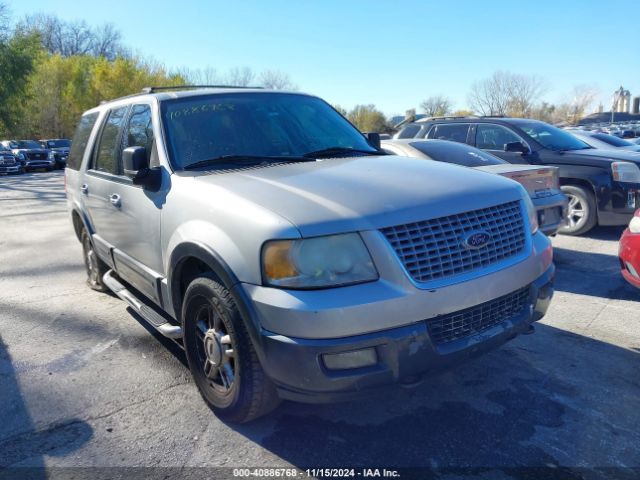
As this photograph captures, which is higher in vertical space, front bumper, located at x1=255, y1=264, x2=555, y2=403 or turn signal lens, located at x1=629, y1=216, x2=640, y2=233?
turn signal lens, located at x1=629, y1=216, x2=640, y2=233

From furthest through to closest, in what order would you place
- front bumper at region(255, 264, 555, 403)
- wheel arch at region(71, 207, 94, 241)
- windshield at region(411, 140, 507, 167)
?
windshield at region(411, 140, 507, 167)
wheel arch at region(71, 207, 94, 241)
front bumper at region(255, 264, 555, 403)

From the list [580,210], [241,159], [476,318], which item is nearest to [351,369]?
[476,318]

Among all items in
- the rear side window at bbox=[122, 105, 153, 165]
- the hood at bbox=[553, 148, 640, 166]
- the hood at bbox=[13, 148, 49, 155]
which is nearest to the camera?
the rear side window at bbox=[122, 105, 153, 165]

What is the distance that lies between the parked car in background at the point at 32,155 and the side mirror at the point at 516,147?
28.1 m

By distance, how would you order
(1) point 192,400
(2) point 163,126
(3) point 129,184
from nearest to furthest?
(1) point 192,400
(2) point 163,126
(3) point 129,184

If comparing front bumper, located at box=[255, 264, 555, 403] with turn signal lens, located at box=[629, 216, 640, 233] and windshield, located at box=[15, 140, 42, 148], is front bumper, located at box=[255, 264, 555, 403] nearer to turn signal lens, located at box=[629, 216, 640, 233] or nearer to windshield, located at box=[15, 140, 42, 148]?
turn signal lens, located at box=[629, 216, 640, 233]

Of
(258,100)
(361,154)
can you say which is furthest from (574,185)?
(258,100)

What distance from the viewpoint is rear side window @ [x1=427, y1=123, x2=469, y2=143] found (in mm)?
8789

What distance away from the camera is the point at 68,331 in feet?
14.9

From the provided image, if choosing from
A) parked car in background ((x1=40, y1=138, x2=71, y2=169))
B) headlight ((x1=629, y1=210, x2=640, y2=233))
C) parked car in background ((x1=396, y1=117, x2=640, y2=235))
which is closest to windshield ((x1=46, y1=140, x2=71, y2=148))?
parked car in background ((x1=40, y1=138, x2=71, y2=169))

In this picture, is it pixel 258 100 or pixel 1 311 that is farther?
pixel 1 311

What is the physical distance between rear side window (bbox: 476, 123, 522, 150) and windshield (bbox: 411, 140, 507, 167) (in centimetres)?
185

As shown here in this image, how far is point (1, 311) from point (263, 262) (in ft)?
12.9

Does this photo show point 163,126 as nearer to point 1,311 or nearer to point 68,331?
point 68,331
